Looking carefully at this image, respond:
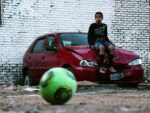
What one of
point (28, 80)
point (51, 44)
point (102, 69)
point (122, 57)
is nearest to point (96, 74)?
point (102, 69)

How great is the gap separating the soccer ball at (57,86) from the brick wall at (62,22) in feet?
31.1

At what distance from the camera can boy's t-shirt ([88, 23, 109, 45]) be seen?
14031 mm

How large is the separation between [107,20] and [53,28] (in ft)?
6.55

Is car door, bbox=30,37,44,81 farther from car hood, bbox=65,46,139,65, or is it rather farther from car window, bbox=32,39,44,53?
car hood, bbox=65,46,139,65

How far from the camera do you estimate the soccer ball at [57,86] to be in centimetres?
814

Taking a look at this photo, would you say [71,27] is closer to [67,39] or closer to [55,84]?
[67,39]

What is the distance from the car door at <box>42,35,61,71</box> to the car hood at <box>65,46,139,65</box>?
0.41 metres

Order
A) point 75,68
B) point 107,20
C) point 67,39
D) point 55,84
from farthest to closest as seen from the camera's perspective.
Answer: point 107,20 → point 67,39 → point 75,68 → point 55,84

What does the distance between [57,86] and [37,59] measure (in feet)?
23.1

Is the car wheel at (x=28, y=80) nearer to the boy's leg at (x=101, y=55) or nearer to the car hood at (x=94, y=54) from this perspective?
the car hood at (x=94, y=54)

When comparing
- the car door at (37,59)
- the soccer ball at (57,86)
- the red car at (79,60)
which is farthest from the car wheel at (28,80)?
the soccer ball at (57,86)

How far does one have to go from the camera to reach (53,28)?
18.2 meters

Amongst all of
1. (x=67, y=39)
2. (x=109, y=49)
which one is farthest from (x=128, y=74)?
(x=67, y=39)

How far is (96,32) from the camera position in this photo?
14172 mm
